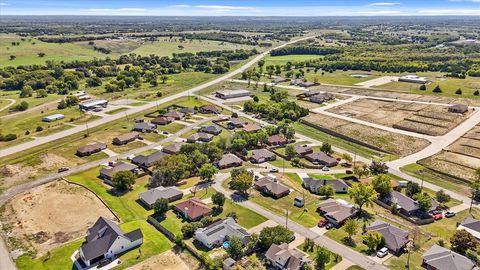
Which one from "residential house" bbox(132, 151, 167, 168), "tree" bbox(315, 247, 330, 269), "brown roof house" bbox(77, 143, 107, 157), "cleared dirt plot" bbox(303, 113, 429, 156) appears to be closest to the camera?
"tree" bbox(315, 247, 330, 269)

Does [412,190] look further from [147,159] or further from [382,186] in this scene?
[147,159]

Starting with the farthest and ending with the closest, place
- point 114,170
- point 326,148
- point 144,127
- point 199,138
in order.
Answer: point 144,127, point 199,138, point 326,148, point 114,170

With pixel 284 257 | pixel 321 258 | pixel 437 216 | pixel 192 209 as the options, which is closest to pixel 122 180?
pixel 192 209

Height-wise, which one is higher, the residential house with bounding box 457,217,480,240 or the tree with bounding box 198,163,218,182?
the tree with bounding box 198,163,218,182

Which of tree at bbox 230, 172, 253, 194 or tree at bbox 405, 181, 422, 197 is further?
tree at bbox 405, 181, 422, 197

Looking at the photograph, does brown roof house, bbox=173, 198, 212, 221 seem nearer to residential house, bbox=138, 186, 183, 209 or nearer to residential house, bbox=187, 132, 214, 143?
residential house, bbox=138, 186, 183, 209

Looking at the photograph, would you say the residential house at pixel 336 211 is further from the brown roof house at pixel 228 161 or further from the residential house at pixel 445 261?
the brown roof house at pixel 228 161

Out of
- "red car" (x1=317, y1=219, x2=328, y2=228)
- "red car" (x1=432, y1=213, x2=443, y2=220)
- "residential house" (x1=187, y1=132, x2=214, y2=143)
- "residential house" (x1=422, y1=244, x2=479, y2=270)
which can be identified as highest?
"residential house" (x1=187, y1=132, x2=214, y2=143)

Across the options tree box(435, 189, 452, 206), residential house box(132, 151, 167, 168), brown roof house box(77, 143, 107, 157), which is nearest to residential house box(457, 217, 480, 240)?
tree box(435, 189, 452, 206)

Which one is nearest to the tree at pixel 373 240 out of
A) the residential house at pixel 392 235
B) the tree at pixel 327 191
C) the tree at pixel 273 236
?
the residential house at pixel 392 235
